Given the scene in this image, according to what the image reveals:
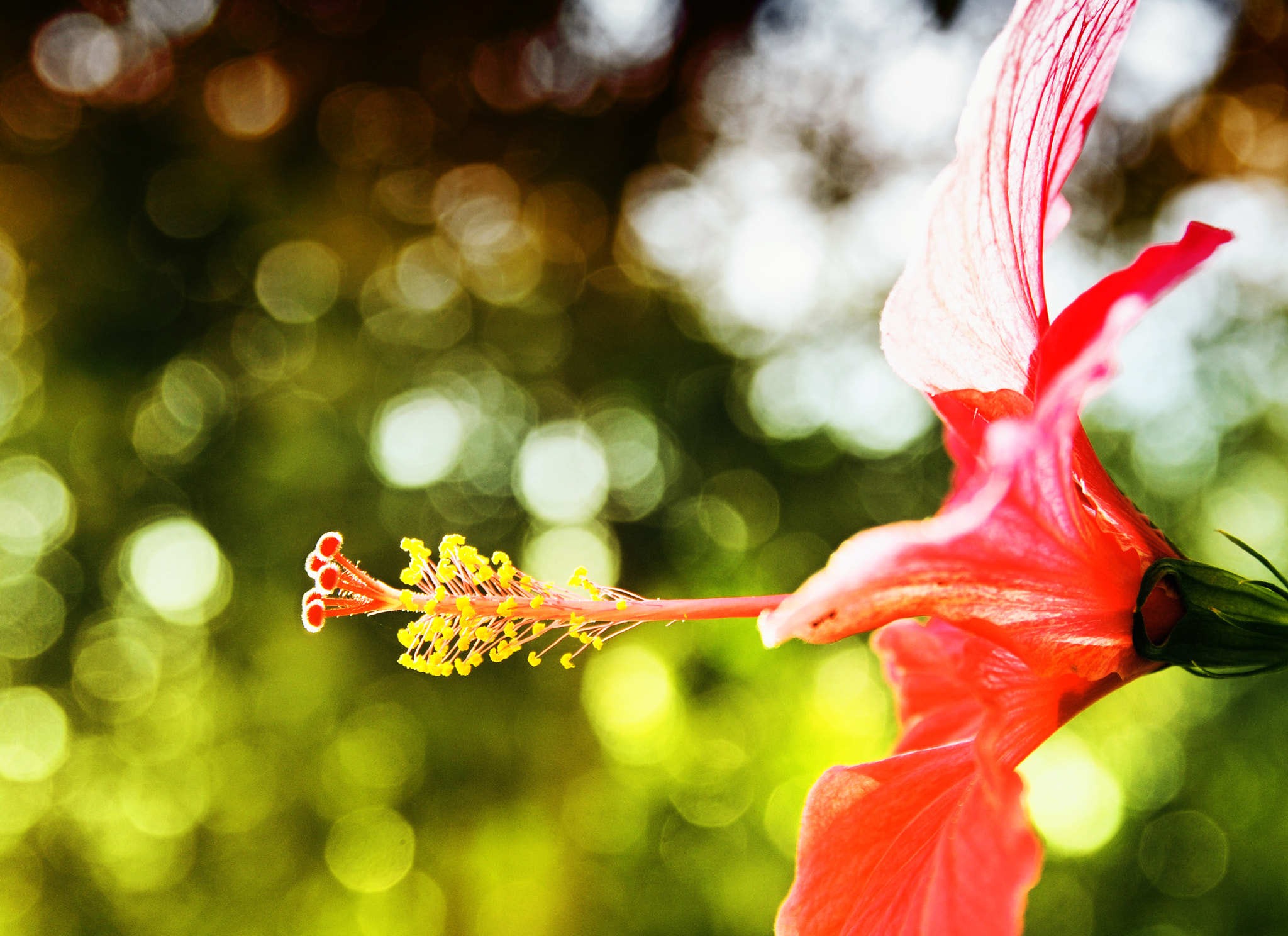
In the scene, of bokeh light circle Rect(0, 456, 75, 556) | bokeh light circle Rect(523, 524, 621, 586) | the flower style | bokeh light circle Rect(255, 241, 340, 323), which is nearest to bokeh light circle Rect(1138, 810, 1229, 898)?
bokeh light circle Rect(523, 524, 621, 586)

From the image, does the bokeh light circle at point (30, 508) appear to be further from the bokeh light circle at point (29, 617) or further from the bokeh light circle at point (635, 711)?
the bokeh light circle at point (635, 711)

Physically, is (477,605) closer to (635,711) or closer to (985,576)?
(985,576)

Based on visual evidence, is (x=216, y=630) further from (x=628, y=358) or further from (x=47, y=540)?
(x=628, y=358)

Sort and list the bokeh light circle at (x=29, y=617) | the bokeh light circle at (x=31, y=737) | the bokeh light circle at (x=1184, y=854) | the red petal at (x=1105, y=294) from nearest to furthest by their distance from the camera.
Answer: the red petal at (x=1105, y=294), the bokeh light circle at (x=29, y=617), the bokeh light circle at (x=31, y=737), the bokeh light circle at (x=1184, y=854)

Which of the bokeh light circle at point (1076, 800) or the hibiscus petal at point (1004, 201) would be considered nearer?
the hibiscus petal at point (1004, 201)

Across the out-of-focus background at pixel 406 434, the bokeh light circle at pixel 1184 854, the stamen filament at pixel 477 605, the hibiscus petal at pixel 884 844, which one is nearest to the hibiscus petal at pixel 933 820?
the hibiscus petal at pixel 884 844

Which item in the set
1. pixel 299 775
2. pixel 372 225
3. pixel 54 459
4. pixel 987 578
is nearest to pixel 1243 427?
pixel 372 225

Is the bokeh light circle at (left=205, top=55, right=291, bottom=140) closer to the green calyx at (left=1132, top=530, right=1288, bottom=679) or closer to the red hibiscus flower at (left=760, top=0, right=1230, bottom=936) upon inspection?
the red hibiscus flower at (left=760, top=0, right=1230, bottom=936)
